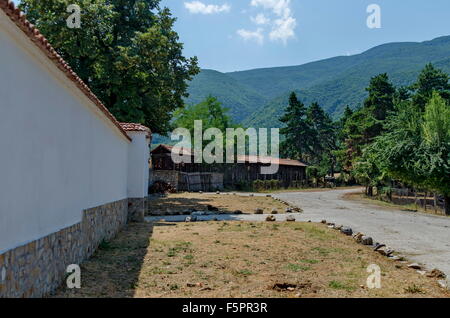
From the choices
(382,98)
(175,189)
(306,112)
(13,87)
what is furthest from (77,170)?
(306,112)

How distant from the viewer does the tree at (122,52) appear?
20.9 m

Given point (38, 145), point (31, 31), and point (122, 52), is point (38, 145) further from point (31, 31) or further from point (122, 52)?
point (122, 52)

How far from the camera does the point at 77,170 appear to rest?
7895 mm

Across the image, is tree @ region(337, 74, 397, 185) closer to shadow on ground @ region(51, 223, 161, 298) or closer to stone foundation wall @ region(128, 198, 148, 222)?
stone foundation wall @ region(128, 198, 148, 222)

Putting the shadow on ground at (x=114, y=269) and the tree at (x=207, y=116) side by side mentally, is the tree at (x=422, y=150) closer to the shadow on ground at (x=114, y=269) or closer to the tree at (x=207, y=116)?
the shadow on ground at (x=114, y=269)

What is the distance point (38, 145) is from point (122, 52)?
55.7ft

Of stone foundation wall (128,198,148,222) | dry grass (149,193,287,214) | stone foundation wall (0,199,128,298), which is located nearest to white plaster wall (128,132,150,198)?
stone foundation wall (128,198,148,222)

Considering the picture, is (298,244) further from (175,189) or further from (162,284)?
(175,189)

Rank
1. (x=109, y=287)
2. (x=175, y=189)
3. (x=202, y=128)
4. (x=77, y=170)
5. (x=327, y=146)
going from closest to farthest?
(x=109, y=287)
(x=77, y=170)
(x=175, y=189)
(x=202, y=128)
(x=327, y=146)

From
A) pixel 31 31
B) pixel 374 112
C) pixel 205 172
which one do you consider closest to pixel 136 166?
pixel 31 31

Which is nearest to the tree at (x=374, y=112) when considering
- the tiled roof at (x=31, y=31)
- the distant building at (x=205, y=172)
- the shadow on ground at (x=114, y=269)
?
the distant building at (x=205, y=172)

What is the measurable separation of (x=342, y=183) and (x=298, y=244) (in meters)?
53.4

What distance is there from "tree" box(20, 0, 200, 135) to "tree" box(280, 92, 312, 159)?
48174 millimetres

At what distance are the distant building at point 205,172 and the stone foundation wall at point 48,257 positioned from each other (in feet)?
91.9
